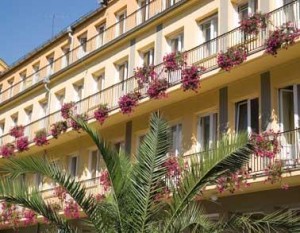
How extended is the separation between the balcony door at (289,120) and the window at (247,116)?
1.06 m

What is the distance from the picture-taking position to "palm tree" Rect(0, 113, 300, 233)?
12.0 m

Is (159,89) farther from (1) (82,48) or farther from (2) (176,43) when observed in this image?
(1) (82,48)

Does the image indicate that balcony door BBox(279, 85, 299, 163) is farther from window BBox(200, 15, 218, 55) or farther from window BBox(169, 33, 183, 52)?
window BBox(169, 33, 183, 52)

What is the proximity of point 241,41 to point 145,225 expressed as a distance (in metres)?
9.18

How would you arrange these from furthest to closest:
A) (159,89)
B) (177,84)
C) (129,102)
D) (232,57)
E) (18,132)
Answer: (18,132) < (129,102) < (159,89) < (177,84) < (232,57)

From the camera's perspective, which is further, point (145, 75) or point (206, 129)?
point (145, 75)

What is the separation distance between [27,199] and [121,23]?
16.8m

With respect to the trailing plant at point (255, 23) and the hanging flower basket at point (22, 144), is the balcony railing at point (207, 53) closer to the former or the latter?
the trailing plant at point (255, 23)

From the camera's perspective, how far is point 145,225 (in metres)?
12.4

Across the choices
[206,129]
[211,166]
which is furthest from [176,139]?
[211,166]

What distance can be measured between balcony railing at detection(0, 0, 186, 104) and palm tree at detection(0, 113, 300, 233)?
11.8m

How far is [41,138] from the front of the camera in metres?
30.0

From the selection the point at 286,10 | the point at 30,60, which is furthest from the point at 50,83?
the point at 286,10

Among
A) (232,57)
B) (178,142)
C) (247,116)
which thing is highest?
(232,57)
